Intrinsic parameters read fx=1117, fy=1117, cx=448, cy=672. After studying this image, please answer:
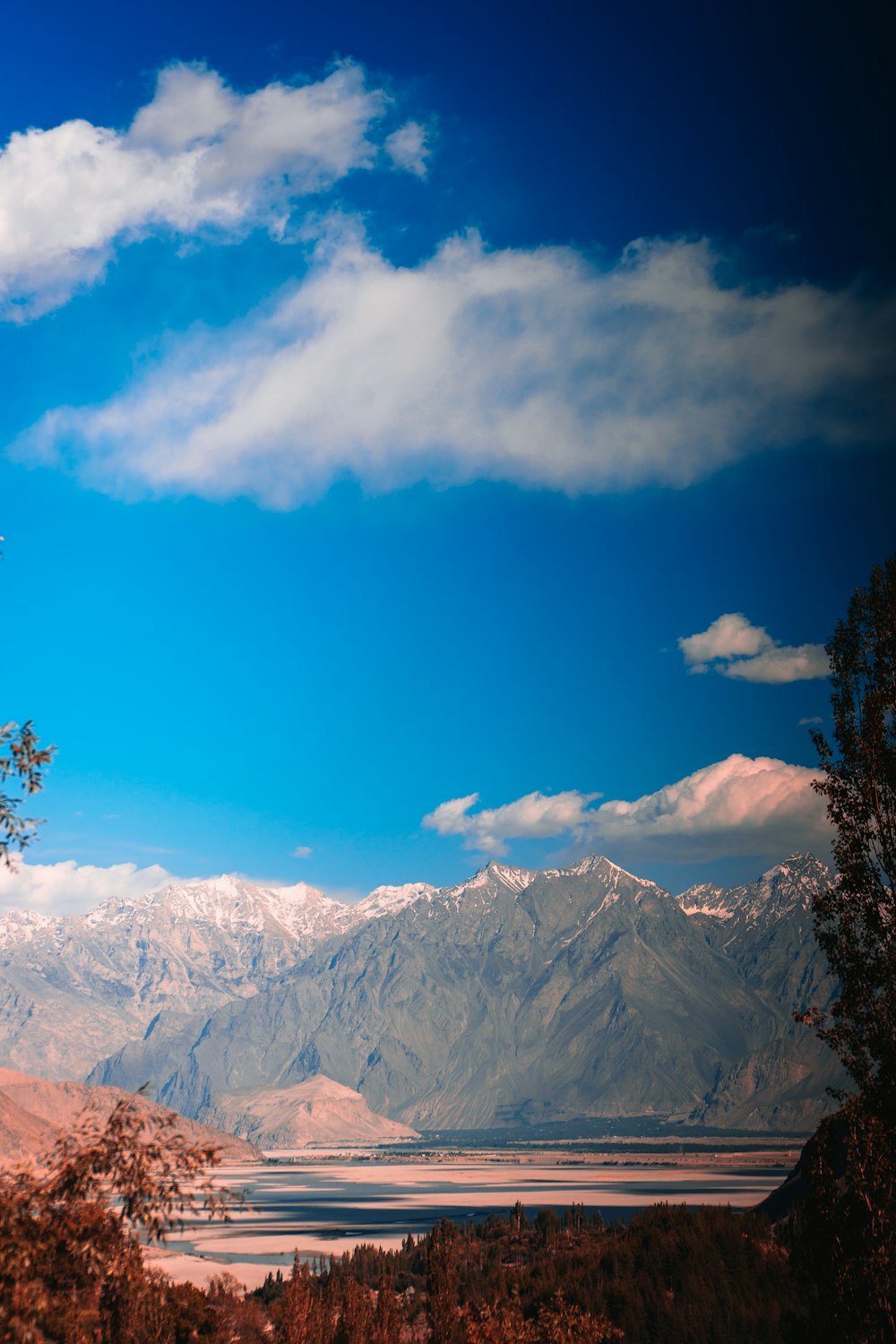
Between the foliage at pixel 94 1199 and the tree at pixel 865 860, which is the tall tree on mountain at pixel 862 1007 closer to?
the tree at pixel 865 860

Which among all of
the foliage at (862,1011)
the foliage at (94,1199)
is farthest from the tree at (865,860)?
the foliage at (94,1199)

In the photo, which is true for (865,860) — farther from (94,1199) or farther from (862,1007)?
(94,1199)

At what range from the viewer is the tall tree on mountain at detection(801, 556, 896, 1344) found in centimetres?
3231

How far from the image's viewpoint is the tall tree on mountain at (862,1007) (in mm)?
32312

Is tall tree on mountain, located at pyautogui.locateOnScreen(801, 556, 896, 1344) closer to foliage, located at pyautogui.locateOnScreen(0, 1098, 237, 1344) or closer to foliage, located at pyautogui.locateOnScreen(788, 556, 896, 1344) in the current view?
foliage, located at pyautogui.locateOnScreen(788, 556, 896, 1344)

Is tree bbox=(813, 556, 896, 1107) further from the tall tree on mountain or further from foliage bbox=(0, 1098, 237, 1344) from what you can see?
foliage bbox=(0, 1098, 237, 1344)

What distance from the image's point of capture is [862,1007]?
33.0 m

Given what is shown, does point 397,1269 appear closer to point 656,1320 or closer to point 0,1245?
point 656,1320

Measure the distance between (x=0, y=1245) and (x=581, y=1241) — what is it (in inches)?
7272

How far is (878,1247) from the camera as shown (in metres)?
32.4

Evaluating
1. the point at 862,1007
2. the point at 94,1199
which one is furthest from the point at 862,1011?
the point at 94,1199

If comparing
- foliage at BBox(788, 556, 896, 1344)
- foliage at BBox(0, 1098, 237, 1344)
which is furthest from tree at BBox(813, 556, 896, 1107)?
foliage at BBox(0, 1098, 237, 1344)

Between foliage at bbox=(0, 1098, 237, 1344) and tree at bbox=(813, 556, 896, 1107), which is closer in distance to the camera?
foliage at bbox=(0, 1098, 237, 1344)

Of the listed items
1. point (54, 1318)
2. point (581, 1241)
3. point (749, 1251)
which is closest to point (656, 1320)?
point (749, 1251)
